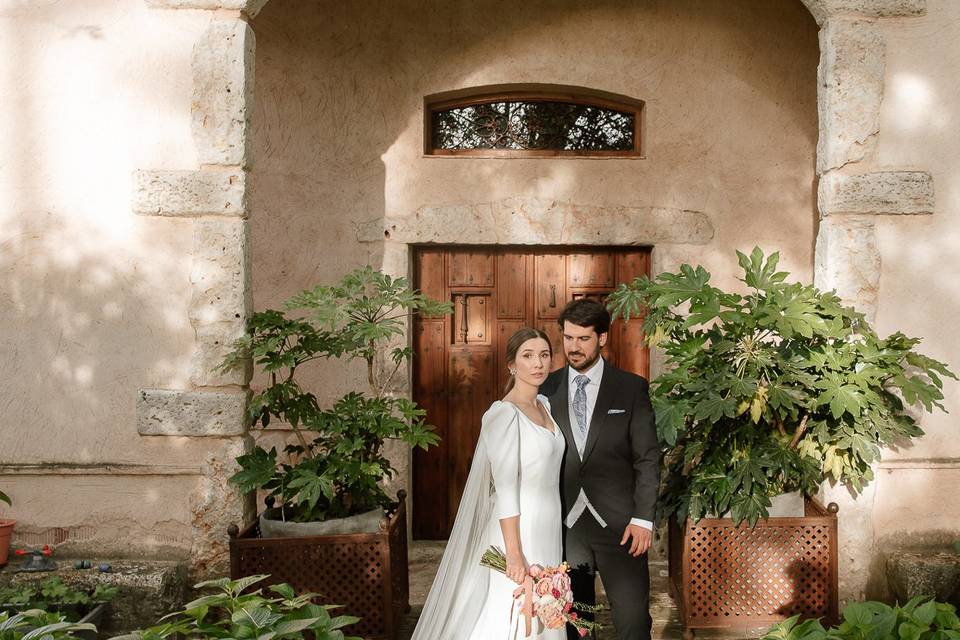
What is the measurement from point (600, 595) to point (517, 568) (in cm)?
195

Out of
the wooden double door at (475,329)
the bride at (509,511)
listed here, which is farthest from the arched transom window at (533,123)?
the bride at (509,511)

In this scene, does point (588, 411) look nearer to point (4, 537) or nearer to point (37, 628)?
point (37, 628)

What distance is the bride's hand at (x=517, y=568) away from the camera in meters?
2.86

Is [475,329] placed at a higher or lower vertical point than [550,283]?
lower

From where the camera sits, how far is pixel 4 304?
4.06 metres

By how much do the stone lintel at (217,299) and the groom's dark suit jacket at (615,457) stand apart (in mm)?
1658

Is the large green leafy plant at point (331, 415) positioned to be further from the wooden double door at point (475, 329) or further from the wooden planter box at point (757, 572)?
the wooden double door at point (475, 329)

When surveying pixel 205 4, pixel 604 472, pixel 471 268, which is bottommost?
pixel 604 472

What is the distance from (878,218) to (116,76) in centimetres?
367

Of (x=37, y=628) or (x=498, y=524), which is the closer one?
(x=37, y=628)

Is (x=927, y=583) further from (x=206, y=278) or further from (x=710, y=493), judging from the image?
(x=206, y=278)

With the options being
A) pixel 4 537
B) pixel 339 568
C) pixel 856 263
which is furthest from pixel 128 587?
pixel 856 263

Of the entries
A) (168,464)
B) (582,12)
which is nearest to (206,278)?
(168,464)

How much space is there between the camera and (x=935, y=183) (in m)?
4.05
